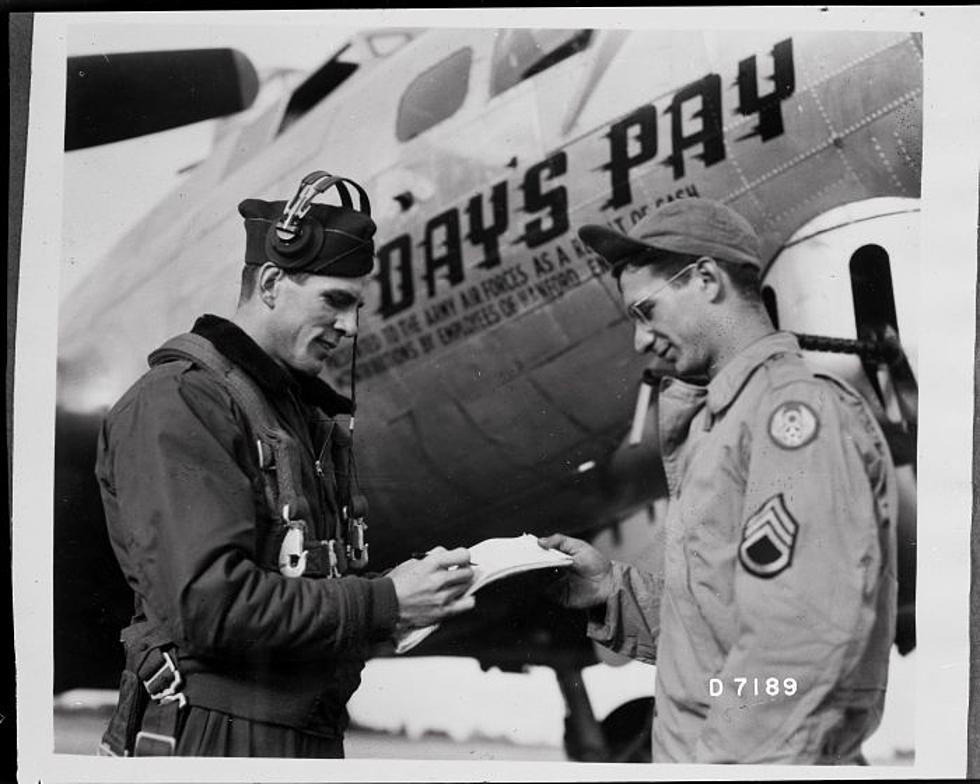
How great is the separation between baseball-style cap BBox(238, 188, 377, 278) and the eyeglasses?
0.56m

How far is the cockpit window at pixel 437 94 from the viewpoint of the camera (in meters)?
2.45

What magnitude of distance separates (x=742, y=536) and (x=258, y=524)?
952 mm

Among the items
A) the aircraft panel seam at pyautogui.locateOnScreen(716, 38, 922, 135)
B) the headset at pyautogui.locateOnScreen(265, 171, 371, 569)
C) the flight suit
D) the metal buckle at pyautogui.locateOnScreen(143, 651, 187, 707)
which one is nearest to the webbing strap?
the headset at pyautogui.locateOnScreen(265, 171, 371, 569)

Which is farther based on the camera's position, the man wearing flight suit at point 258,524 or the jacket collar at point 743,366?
the jacket collar at point 743,366

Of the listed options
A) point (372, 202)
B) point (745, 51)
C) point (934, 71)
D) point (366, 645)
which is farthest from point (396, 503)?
point (934, 71)

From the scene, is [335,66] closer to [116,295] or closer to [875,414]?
[116,295]

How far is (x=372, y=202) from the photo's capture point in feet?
7.98

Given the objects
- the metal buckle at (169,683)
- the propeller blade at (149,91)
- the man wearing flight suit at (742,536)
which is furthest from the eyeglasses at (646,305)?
the metal buckle at (169,683)

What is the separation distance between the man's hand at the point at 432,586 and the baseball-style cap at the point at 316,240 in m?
0.62

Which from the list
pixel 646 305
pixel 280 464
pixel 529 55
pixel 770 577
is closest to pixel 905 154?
pixel 646 305

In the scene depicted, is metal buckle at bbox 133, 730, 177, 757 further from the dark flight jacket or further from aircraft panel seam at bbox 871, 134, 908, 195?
aircraft panel seam at bbox 871, 134, 908, 195

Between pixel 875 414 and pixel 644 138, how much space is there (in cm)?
75

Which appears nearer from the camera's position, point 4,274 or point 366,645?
point 366,645

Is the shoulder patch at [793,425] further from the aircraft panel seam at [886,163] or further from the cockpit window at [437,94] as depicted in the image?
the cockpit window at [437,94]
